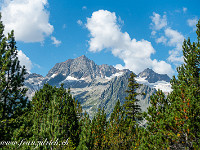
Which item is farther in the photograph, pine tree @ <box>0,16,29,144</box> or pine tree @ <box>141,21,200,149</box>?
pine tree @ <box>0,16,29,144</box>

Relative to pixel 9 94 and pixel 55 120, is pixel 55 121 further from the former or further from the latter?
pixel 9 94

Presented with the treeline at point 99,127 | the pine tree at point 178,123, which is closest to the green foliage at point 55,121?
the treeline at point 99,127

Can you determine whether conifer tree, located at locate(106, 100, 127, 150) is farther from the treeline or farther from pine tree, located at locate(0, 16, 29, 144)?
pine tree, located at locate(0, 16, 29, 144)

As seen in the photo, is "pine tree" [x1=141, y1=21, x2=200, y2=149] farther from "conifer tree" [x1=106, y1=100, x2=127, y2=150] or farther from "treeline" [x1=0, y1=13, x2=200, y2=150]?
"conifer tree" [x1=106, y1=100, x2=127, y2=150]

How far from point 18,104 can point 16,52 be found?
4.08 m

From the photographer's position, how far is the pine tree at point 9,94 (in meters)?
11.5

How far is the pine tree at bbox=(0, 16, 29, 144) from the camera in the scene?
37.8ft

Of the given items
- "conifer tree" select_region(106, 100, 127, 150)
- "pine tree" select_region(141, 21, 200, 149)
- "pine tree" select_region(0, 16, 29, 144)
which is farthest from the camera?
"conifer tree" select_region(106, 100, 127, 150)

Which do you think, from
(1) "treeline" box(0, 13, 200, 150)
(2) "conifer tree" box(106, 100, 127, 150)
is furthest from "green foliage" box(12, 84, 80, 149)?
(2) "conifer tree" box(106, 100, 127, 150)

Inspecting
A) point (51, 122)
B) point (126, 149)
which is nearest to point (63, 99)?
point (51, 122)

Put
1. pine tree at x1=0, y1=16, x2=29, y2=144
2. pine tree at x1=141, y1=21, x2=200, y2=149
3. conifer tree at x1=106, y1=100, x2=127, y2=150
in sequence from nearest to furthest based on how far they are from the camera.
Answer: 1. pine tree at x1=141, y1=21, x2=200, y2=149
2. pine tree at x1=0, y1=16, x2=29, y2=144
3. conifer tree at x1=106, y1=100, x2=127, y2=150

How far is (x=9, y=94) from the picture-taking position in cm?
1202

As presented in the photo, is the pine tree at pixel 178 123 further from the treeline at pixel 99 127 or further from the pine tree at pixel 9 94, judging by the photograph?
the pine tree at pixel 9 94

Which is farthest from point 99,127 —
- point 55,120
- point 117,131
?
point 55,120
